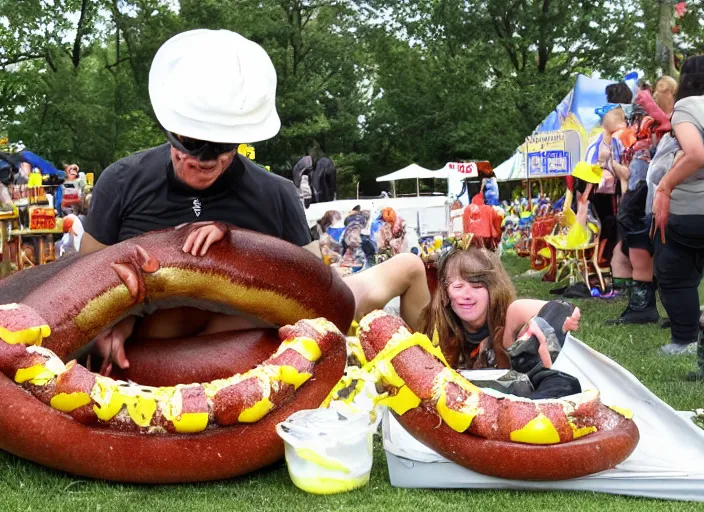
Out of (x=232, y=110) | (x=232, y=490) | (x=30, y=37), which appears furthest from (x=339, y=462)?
(x=30, y=37)

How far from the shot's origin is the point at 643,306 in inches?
246

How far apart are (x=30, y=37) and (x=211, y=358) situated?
2403 cm

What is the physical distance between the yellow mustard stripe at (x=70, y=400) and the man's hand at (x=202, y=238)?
0.64 m

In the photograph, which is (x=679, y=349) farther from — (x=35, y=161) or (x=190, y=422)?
(x=35, y=161)

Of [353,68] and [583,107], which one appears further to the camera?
[353,68]

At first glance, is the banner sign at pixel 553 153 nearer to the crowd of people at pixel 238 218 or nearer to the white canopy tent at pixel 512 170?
the white canopy tent at pixel 512 170

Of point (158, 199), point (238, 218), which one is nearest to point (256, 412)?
point (238, 218)

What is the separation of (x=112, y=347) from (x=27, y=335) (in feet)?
1.43

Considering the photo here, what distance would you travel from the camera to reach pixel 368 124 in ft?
104

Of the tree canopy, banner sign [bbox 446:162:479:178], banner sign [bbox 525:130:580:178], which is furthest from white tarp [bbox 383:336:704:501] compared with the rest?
the tree canopy

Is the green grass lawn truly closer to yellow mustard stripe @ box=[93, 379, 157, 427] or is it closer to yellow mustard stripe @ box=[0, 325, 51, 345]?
yellow mustard stripe @ box=[93, 379, 157, 427]

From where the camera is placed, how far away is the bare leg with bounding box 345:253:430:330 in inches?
144

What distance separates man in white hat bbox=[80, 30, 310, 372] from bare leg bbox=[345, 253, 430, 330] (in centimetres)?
36

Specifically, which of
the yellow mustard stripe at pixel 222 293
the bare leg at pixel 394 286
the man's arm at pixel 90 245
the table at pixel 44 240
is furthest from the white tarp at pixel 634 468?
the table at pixel 44 240
